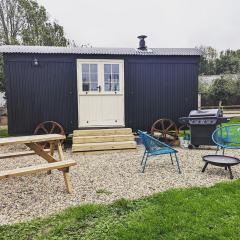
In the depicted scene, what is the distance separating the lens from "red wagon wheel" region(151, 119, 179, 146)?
7629mm

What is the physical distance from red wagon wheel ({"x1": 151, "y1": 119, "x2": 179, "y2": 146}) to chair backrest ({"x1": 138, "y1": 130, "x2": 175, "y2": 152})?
2592 mm

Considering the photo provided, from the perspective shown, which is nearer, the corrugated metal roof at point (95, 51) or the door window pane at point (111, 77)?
the corrugated metal roof at point (95, 51)

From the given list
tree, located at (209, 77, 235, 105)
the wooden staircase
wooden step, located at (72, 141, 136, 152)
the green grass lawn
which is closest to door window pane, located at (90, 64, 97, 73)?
the wooden staircase

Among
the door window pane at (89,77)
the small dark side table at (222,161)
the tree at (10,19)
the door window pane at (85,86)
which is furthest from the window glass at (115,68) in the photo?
the tree at (10,19)

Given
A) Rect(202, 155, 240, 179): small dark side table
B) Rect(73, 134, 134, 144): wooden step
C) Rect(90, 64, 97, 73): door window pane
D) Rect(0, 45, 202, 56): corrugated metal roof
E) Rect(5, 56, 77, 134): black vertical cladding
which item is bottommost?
Rect(202, 155, 240, 179): small dark side table

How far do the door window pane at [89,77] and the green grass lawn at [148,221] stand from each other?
4567mm

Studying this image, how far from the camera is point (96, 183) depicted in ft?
14.0

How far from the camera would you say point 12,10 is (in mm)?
18641

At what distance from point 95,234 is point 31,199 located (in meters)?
1.43

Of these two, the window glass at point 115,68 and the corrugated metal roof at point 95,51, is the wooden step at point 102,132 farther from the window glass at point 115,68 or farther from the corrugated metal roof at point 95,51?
the corrugated metal roof at point 95,51

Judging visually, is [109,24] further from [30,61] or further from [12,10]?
[30,61]

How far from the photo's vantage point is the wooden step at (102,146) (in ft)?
21.4

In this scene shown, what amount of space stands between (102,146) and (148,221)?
155 inches

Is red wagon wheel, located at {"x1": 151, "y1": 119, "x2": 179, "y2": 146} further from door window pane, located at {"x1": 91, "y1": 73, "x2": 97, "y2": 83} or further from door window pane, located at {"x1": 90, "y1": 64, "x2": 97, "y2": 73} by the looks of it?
door window pane, located at {"x1": 90, "y1": 64, "x2": 97, "y2": 73}
